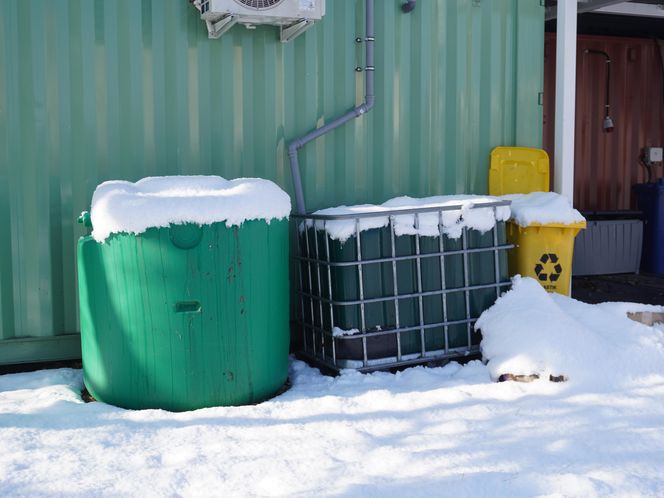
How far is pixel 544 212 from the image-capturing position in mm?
4582

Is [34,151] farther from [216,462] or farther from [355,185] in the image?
[216,462]

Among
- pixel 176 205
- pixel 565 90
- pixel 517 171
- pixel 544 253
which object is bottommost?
pixel 544 253

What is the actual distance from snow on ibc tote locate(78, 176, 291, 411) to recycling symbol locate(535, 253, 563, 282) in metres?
1.99

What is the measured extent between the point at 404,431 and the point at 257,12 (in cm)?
246

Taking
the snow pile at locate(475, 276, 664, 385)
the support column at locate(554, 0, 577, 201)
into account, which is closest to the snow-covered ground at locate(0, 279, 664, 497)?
the snow pile at locate(475, 276, 664, 385)

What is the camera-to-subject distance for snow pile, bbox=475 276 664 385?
3.73 m

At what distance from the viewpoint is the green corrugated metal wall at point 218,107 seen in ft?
13.5

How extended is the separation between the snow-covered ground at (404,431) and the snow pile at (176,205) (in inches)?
34.8

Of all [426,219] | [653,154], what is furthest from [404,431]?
[653,154]

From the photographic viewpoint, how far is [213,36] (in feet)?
14.5

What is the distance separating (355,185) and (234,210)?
5.34 feet

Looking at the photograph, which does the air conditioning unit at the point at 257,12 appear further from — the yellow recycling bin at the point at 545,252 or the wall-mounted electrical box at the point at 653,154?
the wall-mounted electrical box at the point at 653,154

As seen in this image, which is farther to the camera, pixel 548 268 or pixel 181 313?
pixel 548 268

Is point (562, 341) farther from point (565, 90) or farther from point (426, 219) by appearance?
point (565, 90)
